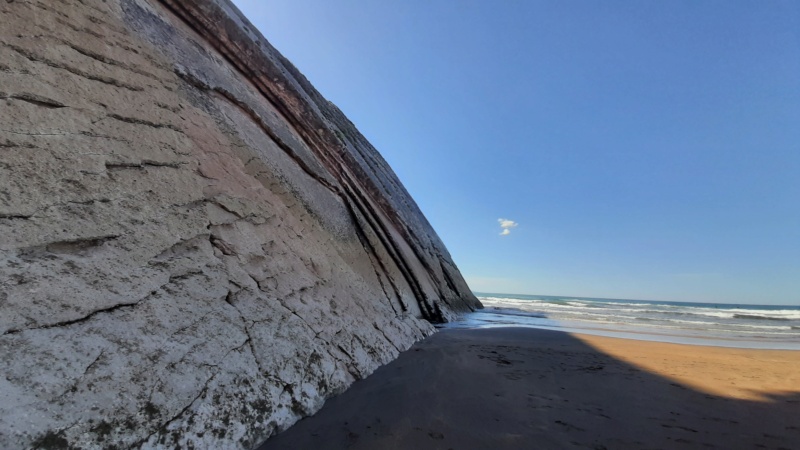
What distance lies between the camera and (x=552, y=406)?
2561 mm

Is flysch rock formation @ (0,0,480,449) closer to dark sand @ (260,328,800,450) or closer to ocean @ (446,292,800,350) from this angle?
dark sand @ (260,328,800,450)

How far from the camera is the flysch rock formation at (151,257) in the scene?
4.74 ft

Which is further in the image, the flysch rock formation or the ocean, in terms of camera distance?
the ocean

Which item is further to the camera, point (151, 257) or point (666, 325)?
point (666, 325)

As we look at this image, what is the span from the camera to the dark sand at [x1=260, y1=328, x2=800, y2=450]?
199 cm

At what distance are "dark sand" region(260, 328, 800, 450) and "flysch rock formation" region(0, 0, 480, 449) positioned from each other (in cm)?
32

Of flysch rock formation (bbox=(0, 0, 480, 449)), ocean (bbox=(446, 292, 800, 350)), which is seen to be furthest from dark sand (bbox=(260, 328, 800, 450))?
ocean (bbox=(446, 292, 800, 350))

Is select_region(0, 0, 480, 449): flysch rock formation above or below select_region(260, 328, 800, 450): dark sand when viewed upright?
above

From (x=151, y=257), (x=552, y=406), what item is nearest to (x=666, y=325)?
(x=552, y=406)

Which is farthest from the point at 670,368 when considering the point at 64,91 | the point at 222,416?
the point at 64,91

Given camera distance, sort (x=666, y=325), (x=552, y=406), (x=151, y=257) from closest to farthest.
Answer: (x=151, y=257)
(x=552, y=406)
(x=666, y=325)

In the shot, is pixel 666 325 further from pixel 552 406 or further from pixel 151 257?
pixel 151 257

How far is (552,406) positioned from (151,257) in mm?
2810

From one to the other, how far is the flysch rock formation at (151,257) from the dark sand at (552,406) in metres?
0.32
